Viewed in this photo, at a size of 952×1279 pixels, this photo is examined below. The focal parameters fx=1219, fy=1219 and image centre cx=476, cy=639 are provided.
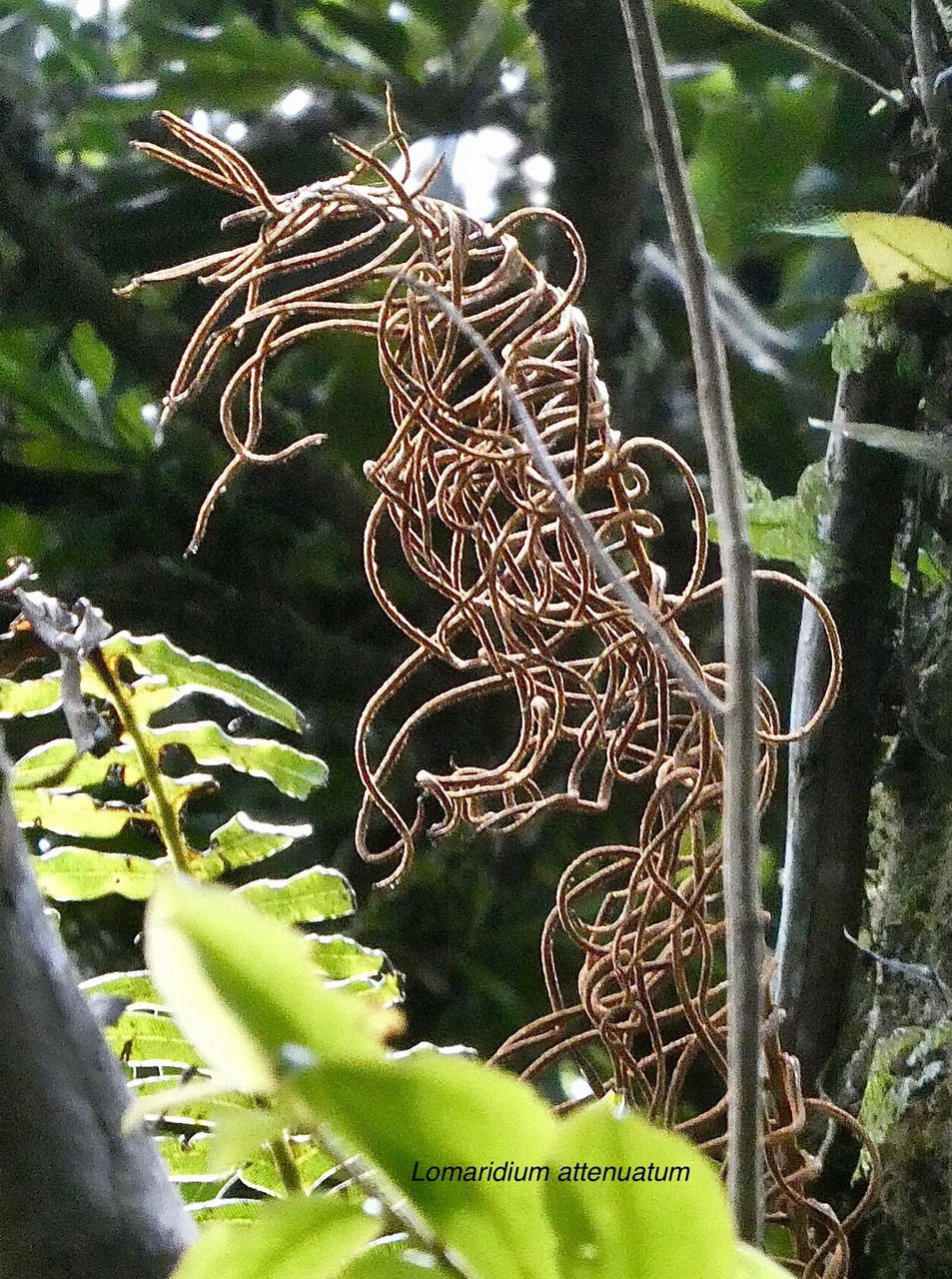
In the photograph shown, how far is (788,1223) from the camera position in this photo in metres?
0.47

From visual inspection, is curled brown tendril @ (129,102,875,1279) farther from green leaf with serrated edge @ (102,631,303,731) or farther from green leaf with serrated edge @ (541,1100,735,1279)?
green leaf with serrated edge @ (541,1100,735,1279)

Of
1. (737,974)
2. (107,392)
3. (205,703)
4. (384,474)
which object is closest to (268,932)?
(737,974)

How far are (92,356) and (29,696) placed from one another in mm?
722

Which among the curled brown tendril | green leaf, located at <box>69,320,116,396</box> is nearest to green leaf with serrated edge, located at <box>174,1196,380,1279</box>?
the curled brown tendril

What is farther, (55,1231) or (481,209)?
(481,209)

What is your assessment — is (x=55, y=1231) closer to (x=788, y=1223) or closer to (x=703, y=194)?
(x=788, y=1223)

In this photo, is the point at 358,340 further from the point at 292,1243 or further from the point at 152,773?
the point at 292,1243

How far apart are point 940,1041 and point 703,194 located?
0.80 metres

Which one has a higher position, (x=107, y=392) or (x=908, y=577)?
(x=107, y=392)

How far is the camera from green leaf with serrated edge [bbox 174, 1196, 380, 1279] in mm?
217

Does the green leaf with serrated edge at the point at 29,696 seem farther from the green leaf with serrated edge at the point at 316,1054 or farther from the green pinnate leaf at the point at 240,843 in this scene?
the green leaf with serrated edge at the point at 316,1054

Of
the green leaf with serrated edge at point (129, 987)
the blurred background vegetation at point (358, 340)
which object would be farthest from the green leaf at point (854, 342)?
the green leaf with serrated edge at point (129, 987)

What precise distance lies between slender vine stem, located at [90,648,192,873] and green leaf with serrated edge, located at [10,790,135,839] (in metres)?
0.02

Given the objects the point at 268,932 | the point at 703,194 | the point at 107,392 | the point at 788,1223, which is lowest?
the point at 788,1223
